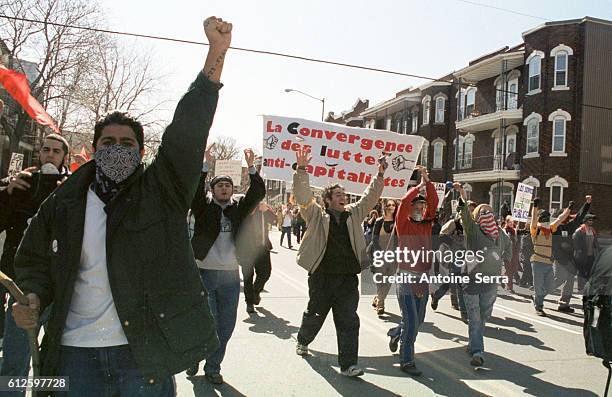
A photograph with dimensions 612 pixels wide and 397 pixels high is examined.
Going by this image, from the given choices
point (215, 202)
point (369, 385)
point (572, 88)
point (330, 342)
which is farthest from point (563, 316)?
point (572, 88)

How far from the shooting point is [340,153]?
8.73 meters

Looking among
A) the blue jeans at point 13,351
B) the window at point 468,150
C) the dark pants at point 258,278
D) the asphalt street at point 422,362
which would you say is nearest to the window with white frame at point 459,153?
the window at point 468,150

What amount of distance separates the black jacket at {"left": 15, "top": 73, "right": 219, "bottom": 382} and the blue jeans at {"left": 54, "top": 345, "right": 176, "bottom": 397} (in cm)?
5

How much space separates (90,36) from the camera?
80.7ft

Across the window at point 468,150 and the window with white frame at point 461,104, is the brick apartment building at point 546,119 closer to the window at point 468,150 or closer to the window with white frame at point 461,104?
the window at point 468,150

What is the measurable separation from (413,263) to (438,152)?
3213cm

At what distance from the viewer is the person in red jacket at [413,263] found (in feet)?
18.0

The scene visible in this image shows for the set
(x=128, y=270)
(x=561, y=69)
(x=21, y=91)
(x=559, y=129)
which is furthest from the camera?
(x=559, y=129)

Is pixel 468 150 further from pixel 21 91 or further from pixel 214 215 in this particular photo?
pixel 21 91

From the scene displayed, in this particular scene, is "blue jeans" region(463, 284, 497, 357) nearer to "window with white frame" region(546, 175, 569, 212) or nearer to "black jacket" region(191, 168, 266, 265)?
"black jacket" region(191, 168, 266, 265)

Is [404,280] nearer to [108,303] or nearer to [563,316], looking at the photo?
[108,303]

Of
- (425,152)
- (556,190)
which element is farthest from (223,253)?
(425,152)

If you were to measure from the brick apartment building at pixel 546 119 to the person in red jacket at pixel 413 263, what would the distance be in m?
16.3

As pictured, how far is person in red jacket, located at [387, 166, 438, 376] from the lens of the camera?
5.50 metres
